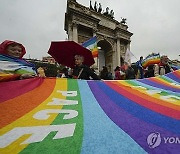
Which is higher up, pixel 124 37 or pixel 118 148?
pixel 124 37

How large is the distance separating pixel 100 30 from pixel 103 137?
2931 centimetres

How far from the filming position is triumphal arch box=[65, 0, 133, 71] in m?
24.2

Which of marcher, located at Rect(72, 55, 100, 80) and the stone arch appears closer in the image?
marcher, located at Rect(72, 55, 100, 80)

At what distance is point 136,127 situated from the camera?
1.15m

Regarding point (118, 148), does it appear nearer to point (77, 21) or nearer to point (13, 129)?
point (13, 129)

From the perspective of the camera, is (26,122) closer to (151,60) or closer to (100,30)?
(151,60)

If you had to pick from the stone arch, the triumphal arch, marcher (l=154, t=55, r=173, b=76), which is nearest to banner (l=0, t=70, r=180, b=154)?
marcher (l=154, t=55, r=173, b=76)

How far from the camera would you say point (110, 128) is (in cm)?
113

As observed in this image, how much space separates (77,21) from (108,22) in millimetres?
8332

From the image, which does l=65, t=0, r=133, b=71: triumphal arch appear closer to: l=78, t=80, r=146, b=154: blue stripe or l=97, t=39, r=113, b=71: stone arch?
l=97, t=39, r=113, b=71: stone arch

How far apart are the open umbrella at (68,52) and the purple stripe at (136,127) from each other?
5.78 ft

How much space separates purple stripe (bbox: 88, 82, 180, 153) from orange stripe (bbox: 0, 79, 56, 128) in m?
0.56

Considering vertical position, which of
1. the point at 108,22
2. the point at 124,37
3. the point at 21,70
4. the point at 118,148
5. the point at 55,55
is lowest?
the point at 118,148

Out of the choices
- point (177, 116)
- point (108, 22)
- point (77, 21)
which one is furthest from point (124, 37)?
Result: point (177, 116)
